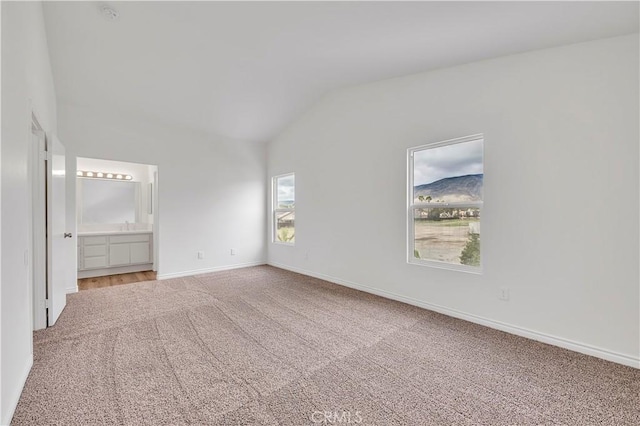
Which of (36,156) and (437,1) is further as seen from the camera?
(36,156)

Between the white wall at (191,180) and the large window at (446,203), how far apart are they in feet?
11.0

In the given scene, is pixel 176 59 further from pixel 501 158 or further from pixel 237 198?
pixel 501 158

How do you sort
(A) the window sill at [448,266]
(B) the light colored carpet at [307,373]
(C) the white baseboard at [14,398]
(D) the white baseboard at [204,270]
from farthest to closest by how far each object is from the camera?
(D) the white baseboard at [204,270] < (A) the window sill at [448,266] < (B) the light colored carpet at [307,373] < (C) the white baseboard at [14,398]

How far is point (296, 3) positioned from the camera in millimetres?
2303

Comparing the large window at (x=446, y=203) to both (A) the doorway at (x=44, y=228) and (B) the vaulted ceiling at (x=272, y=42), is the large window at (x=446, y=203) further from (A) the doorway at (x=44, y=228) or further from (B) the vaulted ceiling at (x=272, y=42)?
(A) the doorway at (x=44, y=228)

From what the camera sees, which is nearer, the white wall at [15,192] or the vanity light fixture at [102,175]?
the white wall at [15,192]

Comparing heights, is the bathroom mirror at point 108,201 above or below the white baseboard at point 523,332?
above

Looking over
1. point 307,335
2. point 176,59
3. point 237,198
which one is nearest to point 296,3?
point 176,59

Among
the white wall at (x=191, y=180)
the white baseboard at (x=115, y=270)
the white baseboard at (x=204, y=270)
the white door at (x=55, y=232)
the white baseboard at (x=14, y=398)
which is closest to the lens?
the white baseboard at (x=14, y=398)

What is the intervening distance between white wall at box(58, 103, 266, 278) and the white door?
1.15 m

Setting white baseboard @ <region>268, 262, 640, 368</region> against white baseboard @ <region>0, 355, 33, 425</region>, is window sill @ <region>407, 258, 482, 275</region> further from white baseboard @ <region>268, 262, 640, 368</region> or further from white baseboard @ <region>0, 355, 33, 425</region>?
white baseboard @ <region>0, 355, 33, 425</region>

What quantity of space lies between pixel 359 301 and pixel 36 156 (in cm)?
365

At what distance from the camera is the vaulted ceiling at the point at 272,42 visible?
214 centimetres

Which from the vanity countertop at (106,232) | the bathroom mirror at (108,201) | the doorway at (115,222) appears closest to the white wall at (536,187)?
→ the doorway at (115,222)
